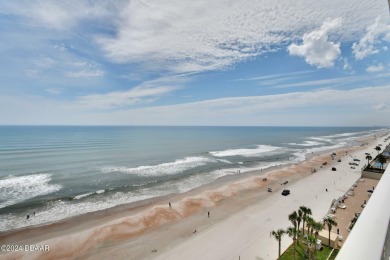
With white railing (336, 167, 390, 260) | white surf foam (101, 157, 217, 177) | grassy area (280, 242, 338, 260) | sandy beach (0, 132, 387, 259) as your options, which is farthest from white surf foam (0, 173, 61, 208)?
white railing (336, 167, 390, 260)

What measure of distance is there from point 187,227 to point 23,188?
111 feet

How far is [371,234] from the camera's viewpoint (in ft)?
10.6

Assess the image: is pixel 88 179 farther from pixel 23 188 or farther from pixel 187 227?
pixel 187 227

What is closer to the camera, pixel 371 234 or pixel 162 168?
pixel 371 234

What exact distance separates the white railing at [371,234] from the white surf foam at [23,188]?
46790 millimetres

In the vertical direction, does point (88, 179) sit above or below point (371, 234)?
below

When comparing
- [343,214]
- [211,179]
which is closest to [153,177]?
[211,179]

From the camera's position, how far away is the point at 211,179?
54.6 m

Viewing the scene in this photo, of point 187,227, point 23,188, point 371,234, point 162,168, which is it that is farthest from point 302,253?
point 23,188

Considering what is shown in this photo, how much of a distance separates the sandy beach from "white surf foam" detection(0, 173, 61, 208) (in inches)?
492

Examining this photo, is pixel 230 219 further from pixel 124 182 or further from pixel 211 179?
pixel 124 182

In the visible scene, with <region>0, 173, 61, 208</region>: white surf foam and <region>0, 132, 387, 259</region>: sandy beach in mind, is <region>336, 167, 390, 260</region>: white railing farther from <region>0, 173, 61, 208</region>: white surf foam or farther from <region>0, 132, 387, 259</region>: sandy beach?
→ <region>0, 173, 61, 208</region>: white surf foam

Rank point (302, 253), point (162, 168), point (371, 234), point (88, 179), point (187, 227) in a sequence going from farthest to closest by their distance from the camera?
point (162, 168) → point (88, 179) → point (187, 227) → point (302, 253) → point (371, 234)

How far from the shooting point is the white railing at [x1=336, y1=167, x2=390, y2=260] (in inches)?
110
